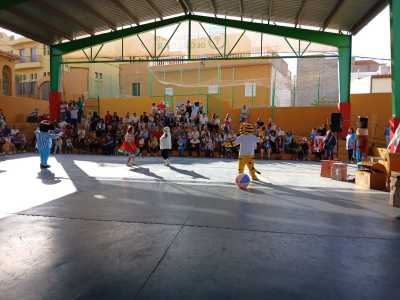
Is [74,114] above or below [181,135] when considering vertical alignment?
above

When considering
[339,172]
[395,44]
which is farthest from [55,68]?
[395,44]

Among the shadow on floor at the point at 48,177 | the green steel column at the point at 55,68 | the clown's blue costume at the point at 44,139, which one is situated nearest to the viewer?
the shadow on floor at the point at 48,177

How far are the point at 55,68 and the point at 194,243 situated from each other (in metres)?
20.2

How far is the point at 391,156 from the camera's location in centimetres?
1000

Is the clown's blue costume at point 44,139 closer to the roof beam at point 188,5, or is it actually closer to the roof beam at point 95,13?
the roof beam at point 95,13

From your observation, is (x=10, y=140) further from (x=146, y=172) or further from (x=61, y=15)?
(x=146, y=172)

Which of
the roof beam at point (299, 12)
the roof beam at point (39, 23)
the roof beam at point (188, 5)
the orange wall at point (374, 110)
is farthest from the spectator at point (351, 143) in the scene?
the roof beam at point (39, 23)

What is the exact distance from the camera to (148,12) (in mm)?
20234

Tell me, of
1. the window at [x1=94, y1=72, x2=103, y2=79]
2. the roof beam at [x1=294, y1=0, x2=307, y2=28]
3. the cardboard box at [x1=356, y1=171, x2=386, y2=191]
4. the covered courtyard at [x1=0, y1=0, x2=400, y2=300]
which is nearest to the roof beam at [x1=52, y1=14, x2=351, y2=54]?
the roof beam at [x1=294, y1=0, x2=307, y2=28]

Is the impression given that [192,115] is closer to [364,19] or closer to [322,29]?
[322,29]

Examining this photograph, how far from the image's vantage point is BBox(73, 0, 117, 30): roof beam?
695 inches

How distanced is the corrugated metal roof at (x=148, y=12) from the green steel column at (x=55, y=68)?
2.91ft

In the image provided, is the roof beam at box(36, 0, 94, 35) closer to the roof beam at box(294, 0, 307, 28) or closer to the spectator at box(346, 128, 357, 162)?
the roof beam at box(294, 0, 307, 28)

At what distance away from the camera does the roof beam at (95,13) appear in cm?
1765
